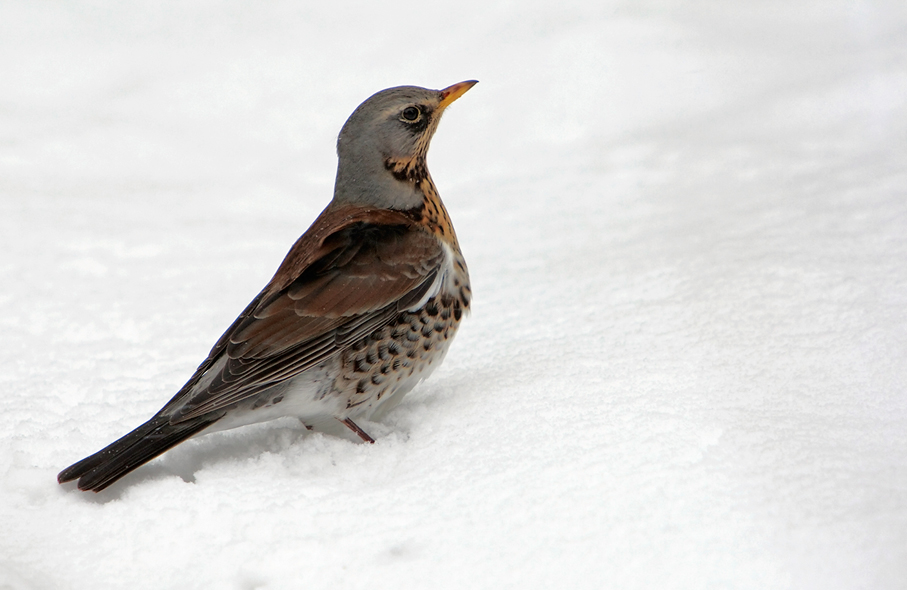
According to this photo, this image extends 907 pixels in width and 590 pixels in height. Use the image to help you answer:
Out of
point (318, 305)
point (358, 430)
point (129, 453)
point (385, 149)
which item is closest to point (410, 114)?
point (385, 149)

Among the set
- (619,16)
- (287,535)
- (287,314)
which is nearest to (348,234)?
(287,314)

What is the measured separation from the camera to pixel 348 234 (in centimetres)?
298

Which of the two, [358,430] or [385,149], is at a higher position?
[385,149]

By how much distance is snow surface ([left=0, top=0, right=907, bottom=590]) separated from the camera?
220cm

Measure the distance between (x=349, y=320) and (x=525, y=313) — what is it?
1317 mm

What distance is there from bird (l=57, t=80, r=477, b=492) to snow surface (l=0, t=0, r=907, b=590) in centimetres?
12

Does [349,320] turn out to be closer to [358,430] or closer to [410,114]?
[358,430]

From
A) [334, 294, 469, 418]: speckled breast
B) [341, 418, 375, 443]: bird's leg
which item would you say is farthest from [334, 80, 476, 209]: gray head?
[341, 418, 375, 443]: bird's leg

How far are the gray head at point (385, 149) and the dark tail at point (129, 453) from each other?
3.41 ft

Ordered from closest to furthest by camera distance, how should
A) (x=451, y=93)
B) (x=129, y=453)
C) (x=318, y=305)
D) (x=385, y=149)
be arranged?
(x=129, y=453)
(x=318, y=305)
(x=385, y=149)
(x=451, y=93)

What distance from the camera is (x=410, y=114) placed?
10.6 ft

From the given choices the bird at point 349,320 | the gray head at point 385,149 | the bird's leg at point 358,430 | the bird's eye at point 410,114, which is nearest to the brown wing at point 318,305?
the bird at point 349,320

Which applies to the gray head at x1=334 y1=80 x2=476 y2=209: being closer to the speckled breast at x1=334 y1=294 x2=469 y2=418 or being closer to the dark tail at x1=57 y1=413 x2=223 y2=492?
the speckled breast at x1=334 y1=294 x2=469 y2=418

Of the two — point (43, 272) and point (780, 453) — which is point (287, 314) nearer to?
point (780, 453)
